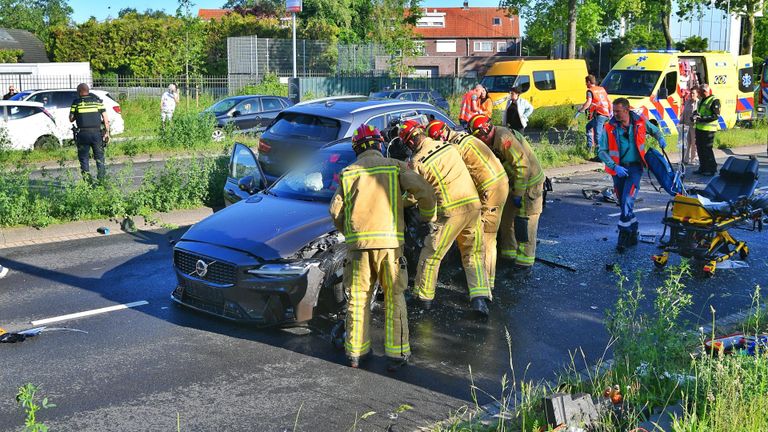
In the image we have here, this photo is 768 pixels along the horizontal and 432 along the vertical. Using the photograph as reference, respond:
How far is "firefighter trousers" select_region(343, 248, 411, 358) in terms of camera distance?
19.7ft

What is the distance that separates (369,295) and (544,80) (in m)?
23.0

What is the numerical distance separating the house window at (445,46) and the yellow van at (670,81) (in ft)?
167

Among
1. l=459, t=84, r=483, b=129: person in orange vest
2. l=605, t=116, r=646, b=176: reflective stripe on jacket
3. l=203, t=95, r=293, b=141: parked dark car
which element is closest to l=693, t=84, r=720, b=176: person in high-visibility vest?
l=459, t=84, r=483, b=129: person in orange vest

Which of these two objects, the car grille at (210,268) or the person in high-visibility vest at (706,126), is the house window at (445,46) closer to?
the person in high-visibility vest at (706,126)

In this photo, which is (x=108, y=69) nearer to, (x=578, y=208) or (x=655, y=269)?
(x=578, y=208)

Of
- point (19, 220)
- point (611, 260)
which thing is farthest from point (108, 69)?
point (611, 260)

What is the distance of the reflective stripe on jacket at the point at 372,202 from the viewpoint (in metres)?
5.94

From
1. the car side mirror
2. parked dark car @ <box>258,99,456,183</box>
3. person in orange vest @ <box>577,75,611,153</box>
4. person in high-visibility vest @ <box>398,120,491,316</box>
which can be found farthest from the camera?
person in orange vest @ <box>577,75,611,153</box>

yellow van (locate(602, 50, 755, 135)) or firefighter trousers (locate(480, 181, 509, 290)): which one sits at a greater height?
yellow van (locate(602, 50, 755, 135))

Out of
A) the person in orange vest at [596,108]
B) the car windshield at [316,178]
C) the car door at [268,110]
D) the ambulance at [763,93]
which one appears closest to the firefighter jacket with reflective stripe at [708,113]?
the person in orange vest at [596,108]

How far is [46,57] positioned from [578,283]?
1762 inches

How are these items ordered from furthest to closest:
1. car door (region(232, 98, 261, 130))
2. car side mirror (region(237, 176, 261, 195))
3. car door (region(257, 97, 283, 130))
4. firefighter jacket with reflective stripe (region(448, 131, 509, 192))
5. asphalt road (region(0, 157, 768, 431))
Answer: car door (region(257, 97, 283, 130)) < car door (region(232, 98, 261, 130)) < car side mirror (region(237, 176, 261, 195)) < firefighter jacket with reflective stripe (region(448, 131, 509, 192)) < asphalt road (region(0, 157, 768, 431))

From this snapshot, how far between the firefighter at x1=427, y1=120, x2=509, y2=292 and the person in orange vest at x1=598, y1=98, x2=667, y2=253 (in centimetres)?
249

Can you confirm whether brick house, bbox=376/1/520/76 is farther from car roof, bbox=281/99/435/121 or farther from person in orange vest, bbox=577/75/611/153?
car roof, bbox=281/99/435/121
